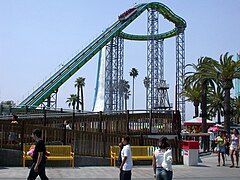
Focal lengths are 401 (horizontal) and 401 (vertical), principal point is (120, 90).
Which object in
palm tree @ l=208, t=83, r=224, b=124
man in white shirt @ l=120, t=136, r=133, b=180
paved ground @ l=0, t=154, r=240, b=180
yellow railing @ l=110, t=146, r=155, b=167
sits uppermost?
A: palm tree @ l=208, t=83, r=224, b=124

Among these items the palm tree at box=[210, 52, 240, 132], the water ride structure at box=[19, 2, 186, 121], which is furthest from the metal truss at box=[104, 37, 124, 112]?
the palm tree at box=[210, 52, 240, 132]

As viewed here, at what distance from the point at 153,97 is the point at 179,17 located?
43.7 feet

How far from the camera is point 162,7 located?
6153cm

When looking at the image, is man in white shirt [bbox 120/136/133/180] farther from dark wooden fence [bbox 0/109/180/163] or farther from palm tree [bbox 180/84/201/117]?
palm tree [bbox 180/84/201/117]

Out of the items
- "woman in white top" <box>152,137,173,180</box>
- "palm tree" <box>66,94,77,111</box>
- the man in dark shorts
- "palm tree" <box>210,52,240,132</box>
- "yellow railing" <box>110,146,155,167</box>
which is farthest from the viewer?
"palm tree" <box>66,94,77,111</box>

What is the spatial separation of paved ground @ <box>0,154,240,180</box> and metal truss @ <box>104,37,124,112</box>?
4378 centimetres

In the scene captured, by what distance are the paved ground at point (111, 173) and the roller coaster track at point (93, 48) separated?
83.6ft

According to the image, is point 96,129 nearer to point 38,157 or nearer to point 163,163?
point 38,157

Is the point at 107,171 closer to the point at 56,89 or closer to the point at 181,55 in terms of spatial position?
the point at 56,89

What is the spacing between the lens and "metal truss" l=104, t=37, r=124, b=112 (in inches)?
2393

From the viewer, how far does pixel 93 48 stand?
54.0 m

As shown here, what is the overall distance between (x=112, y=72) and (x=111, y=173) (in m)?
46.6

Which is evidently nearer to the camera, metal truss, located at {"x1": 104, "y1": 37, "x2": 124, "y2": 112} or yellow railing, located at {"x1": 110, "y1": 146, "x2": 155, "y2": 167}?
yellow railing, located at {"x1": 110, "y1": 146, "x2": 155, "y2": 167}

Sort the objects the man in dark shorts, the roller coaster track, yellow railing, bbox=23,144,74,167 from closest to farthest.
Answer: the man in dark shorts, yellow railing, bbox=23,144,74,167, the roller coaster track
